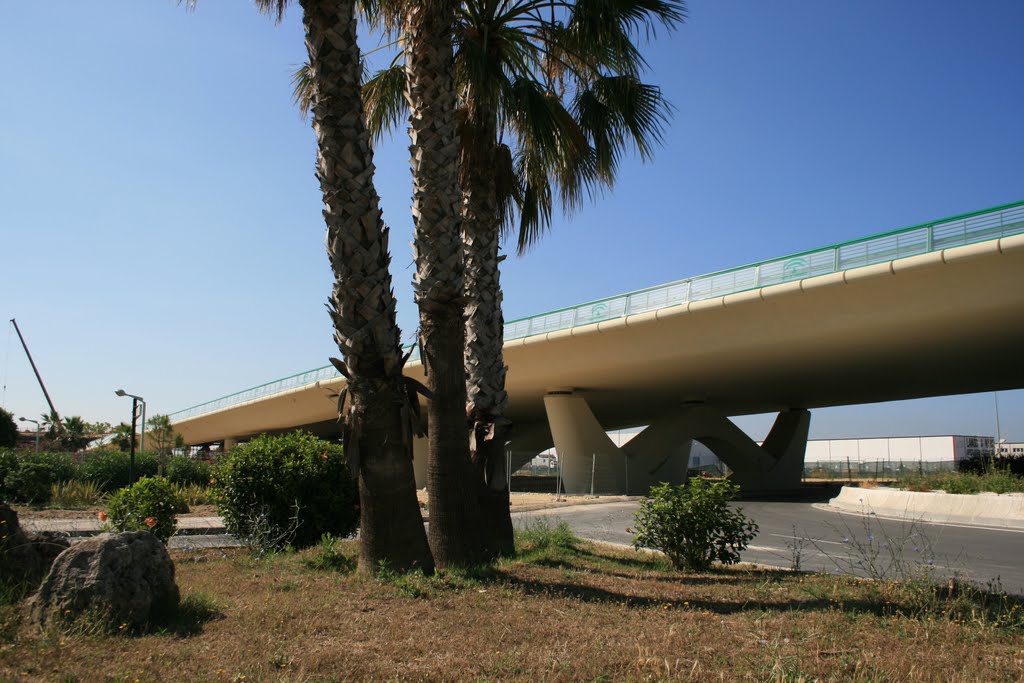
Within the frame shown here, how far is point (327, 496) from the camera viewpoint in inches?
433

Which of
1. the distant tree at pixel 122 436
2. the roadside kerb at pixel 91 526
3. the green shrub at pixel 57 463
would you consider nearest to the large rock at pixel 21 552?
the roadside kerb at pixel 91 526


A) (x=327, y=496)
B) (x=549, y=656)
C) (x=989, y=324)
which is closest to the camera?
(x=549, y=656)

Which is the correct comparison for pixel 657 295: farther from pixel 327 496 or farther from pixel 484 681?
pixel 484 681

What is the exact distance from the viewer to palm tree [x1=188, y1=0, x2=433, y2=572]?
302 inches

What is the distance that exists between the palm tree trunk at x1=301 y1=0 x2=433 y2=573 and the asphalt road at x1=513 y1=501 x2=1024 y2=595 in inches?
184

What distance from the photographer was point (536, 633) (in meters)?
5.59

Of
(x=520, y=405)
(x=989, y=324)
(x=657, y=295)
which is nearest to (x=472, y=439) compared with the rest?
(x=657, y=295)

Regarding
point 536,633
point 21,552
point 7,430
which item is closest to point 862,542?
point 536,633

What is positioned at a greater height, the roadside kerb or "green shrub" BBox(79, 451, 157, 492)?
"green shrub" BBox(79, 451, 157, 492)

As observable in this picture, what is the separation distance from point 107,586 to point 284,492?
5.33 m

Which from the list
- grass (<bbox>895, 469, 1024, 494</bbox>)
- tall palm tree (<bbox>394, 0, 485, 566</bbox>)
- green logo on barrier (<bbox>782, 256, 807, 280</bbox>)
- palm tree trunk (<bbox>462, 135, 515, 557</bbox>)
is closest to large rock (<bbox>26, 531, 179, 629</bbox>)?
tall palm tree (<bbox>394, 0, 485, 566</bbox>)

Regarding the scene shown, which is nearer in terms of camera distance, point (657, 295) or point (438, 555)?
point (438, 555)

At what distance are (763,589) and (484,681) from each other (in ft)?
15.1

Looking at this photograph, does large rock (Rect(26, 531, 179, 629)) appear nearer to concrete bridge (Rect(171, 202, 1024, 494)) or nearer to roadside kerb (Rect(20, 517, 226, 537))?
roadside kerb (Rect(20, 517, 226, 537))
